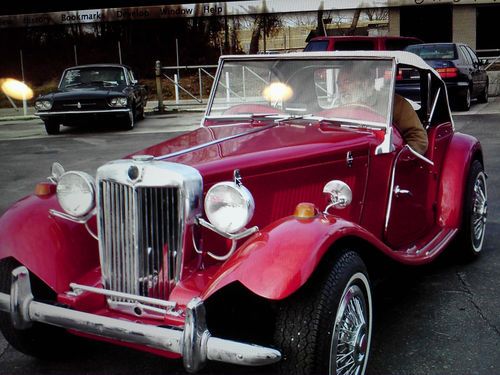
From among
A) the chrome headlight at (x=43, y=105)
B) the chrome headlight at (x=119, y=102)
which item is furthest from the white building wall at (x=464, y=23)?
the chrome headlight at (x=43, y=105)

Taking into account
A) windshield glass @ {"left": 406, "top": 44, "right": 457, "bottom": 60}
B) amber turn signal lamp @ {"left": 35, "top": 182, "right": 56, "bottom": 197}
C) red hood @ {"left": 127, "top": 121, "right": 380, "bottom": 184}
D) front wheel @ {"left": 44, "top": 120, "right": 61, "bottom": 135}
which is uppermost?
windshield glass @ {"left": 406, "top": 44, "right": 457, "bottom": 60}

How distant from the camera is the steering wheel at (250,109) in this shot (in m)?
4.30

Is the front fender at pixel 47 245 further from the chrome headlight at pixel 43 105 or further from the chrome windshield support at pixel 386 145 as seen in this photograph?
the chrome headlight at pixel 43 105

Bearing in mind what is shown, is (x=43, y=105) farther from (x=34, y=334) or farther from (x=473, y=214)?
(x=34, y=334)

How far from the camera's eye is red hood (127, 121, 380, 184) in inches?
128

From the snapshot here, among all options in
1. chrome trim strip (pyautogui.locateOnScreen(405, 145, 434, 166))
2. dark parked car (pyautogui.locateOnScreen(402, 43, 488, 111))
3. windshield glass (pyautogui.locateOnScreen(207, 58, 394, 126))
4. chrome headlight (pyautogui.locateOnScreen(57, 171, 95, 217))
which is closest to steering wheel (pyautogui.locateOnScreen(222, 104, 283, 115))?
windshield glass (pyautogui.locateOnScreen(207, 58, 394, 126))

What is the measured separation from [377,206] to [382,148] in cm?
36

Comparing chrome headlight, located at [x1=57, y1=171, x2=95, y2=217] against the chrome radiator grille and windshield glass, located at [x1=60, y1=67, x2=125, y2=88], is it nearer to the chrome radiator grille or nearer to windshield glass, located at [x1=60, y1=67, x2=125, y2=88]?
the chrome radiator grille

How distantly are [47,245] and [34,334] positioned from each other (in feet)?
1.61

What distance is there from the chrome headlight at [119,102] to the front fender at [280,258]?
37.0ft

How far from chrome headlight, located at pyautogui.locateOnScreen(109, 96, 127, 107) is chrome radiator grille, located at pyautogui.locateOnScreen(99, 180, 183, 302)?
10933 mm

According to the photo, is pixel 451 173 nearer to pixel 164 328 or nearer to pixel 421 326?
pixel 421 326

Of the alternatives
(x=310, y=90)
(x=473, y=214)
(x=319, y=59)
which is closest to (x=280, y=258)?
(x=310, y=90)

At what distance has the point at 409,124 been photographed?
4414mm
